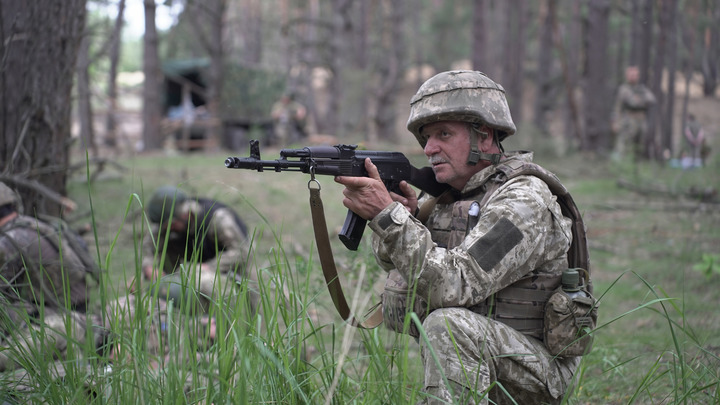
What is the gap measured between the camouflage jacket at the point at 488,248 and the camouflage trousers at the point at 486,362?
0.09 meters

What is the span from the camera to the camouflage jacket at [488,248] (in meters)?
2.59

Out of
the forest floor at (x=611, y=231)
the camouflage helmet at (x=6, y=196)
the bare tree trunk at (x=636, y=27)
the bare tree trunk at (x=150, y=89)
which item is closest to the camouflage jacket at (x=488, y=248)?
the forest floor at (x=611, y=231)

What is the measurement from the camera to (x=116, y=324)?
2.18 meters

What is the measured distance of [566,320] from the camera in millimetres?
2691

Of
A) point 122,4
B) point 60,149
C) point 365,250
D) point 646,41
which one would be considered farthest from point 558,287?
point 646,41

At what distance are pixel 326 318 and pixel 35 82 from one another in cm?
258

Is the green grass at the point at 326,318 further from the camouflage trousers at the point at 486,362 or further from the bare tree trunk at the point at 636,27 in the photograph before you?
the bare tree trunk at the point at 636,27

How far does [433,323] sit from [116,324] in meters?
1.09

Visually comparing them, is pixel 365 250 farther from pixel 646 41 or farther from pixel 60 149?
pixel 646 41

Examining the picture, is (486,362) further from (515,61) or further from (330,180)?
(515,61)

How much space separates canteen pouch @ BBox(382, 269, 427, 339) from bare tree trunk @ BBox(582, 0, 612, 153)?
12.9 m

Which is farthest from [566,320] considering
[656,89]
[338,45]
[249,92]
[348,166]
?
[249,92]

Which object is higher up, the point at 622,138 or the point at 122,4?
the point at 122,4

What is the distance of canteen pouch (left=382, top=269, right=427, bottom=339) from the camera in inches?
114
